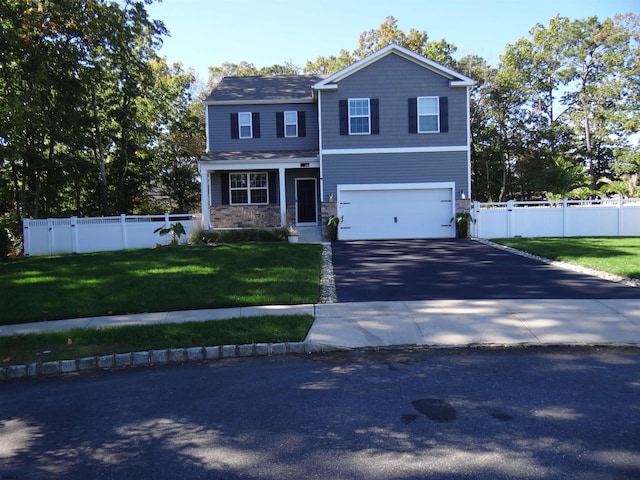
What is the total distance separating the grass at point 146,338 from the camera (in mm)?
6691

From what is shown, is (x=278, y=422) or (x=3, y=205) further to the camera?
(x=3, y=205)

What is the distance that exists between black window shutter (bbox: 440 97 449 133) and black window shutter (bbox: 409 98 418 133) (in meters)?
1.03

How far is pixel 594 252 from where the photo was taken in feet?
47.0

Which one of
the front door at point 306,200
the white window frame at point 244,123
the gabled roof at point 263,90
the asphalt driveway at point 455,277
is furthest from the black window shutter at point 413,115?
the white window frame at point 244,123

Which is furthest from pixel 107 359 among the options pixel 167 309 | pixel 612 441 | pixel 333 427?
pixel 612 441

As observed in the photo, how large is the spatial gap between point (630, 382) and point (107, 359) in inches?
236

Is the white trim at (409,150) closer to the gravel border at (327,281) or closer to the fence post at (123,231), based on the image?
the gravel border at (327,281)

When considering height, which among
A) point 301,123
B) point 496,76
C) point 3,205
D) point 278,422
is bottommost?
point 278,422

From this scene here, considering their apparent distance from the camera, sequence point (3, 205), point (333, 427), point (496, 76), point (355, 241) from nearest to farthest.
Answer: point (333, 427) < point (355, 241) < point (3, 205) < point (496, 76)

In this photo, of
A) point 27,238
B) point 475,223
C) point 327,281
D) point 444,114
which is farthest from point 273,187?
point 327,281

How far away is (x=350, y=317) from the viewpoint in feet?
26.1

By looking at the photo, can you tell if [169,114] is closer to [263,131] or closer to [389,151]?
[263,131]

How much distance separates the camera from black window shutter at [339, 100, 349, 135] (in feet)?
68.0

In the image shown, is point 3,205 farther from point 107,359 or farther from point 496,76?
point 496,76
